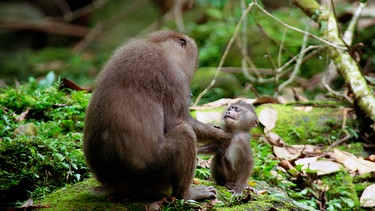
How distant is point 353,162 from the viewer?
642 centimetres

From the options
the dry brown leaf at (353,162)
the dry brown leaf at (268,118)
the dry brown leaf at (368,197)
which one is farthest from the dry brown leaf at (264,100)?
the dry brown leaf at (368,197)

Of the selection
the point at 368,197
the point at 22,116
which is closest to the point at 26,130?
the point at 22,116

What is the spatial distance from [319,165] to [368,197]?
634 mm

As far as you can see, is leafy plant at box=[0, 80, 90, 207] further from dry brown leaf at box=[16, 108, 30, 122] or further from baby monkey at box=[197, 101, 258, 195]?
baby monkey at box=[197, 101, 258, 195]

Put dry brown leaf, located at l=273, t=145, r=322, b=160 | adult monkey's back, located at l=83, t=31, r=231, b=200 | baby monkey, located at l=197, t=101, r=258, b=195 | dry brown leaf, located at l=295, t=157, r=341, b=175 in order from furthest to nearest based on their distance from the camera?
dry brown leaf, located at l=273, t=145, r=322, b=160 < dry brown leaf, located at l=295, t=157, r=341, b=175 < baby monkey, located at l=197, t=101, r=258, b=195 < adult monkey's back, located at l=83, t=31, r=231, b=200

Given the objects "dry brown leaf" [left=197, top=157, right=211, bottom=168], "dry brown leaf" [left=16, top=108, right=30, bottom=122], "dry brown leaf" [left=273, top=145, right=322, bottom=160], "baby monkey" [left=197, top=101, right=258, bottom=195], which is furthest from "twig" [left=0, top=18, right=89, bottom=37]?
"baby monkey" [left=197, top=101, right=258, bottom=195]

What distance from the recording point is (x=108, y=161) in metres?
4.46

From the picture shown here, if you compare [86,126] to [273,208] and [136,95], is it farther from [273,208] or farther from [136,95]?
[273,208]

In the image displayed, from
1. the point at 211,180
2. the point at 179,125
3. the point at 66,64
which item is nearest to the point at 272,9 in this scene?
the point at 66,64

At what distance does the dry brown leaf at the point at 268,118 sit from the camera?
7.04 metres

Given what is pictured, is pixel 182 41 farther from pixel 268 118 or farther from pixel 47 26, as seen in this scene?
pixel 47 26

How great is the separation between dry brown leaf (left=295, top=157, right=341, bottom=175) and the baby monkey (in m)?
1.21

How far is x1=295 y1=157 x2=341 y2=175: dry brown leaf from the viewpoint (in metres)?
6.16

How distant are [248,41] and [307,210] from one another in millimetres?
6433
